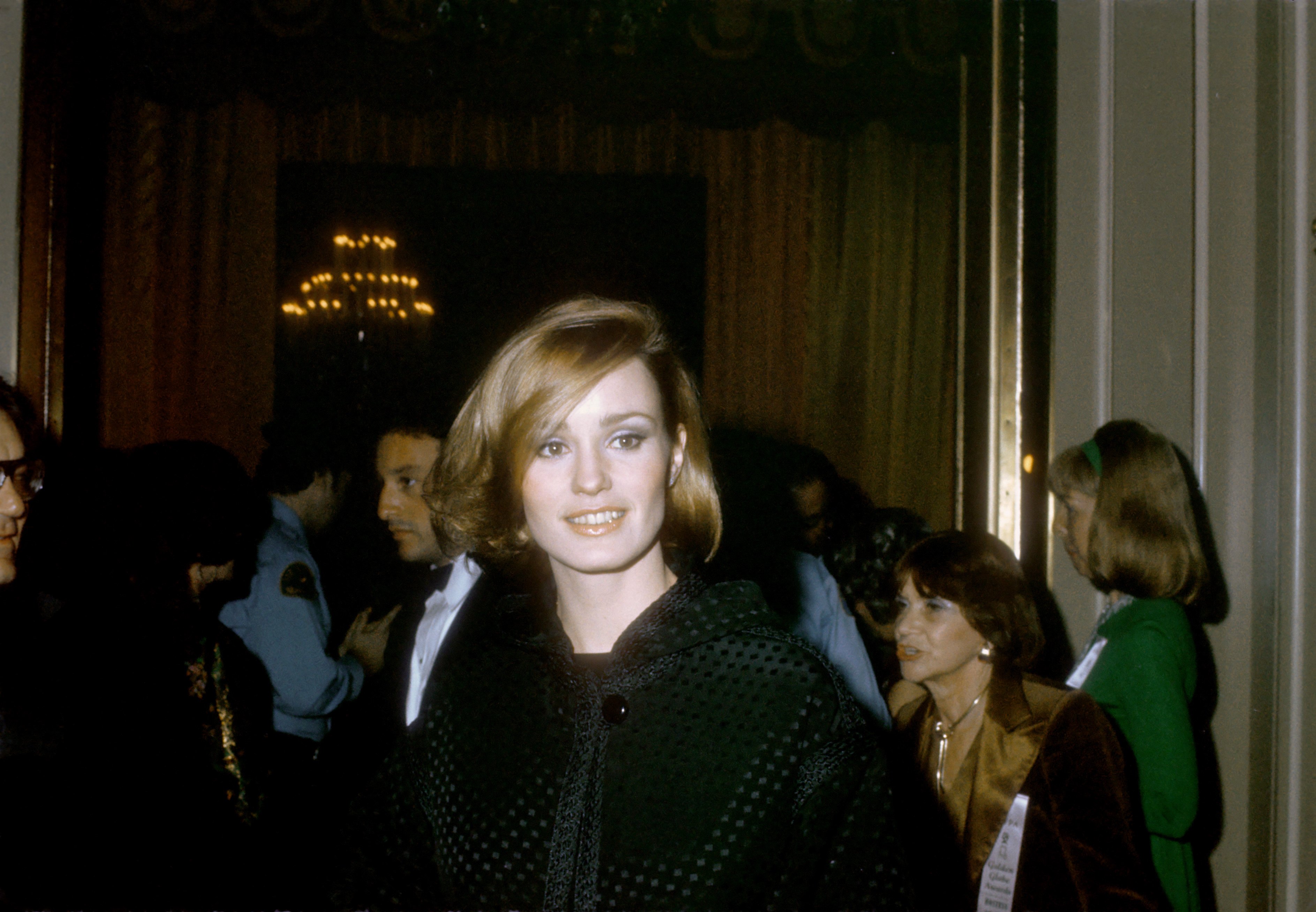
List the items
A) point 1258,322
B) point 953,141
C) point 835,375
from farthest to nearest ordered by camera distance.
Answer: point 835,375, point 953,141, point 1258,322

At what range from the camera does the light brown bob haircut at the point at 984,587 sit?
2068mm

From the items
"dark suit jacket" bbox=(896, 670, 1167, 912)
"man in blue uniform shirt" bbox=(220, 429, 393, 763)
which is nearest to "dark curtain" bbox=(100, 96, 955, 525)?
"man in blue uniform shirt" bbox=(220, 429, 393, 763)

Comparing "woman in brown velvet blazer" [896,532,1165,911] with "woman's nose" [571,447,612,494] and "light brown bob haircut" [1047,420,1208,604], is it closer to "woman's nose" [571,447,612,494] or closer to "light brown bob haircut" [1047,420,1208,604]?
"light brown bob haircut" [1047,420,1208,604]

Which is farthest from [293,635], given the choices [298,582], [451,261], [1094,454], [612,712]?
[451,261]

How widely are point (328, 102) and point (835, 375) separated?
292 centimetres

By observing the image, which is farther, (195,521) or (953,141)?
(953,141)

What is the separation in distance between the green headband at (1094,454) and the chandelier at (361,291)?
314 cm

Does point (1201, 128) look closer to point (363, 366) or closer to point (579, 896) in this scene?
point (579, 896)

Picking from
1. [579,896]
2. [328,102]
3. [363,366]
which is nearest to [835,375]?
[363,366]

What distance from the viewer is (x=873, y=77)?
14.2ft

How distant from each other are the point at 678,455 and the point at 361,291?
3.45 m

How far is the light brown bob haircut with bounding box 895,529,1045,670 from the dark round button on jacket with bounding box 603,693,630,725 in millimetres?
1188

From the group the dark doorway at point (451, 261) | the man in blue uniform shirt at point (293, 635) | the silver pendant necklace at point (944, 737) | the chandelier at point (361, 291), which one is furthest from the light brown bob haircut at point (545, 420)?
the chandelier at point (361, 291)

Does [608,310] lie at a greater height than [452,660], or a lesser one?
greater
